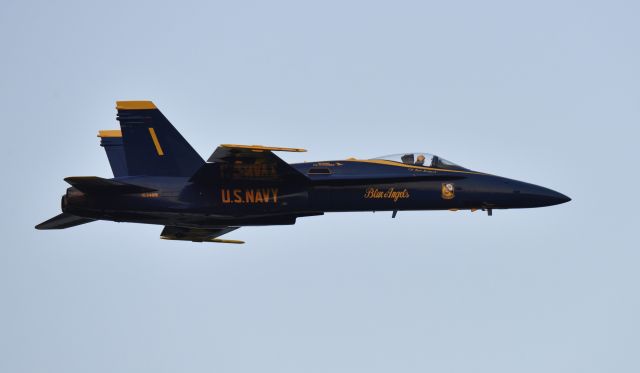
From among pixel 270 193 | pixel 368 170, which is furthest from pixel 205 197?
pixel 368 170

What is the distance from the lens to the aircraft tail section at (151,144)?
35.5 m

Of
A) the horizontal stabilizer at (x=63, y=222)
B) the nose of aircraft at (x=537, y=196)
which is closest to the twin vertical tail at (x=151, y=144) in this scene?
the horizontal stabilizer at (x=63, y=222)

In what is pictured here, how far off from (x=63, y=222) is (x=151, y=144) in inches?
146

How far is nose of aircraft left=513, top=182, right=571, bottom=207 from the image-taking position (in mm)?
35844

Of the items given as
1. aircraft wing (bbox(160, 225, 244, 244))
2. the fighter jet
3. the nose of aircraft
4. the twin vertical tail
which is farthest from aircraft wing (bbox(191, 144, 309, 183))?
the nose of aircraft

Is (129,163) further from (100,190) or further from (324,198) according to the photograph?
(324,198)

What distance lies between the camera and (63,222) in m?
36.5

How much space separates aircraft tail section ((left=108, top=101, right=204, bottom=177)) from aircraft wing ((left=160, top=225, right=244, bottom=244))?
361cm

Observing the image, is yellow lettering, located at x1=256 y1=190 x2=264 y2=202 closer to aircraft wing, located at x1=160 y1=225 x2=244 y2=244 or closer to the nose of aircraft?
aircraft wing, located at x1=160 y1=225 x2=244 y2=244

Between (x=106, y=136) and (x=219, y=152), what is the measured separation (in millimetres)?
7179

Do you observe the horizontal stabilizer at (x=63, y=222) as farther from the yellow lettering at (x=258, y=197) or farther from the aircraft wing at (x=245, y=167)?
the yellow lettering at (x=258, y=197)

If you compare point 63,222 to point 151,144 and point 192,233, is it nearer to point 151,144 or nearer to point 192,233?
point 151,144

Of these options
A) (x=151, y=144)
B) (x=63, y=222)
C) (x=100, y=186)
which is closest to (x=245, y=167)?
(x=151, y=144)

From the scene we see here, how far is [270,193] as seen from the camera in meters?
34.9
